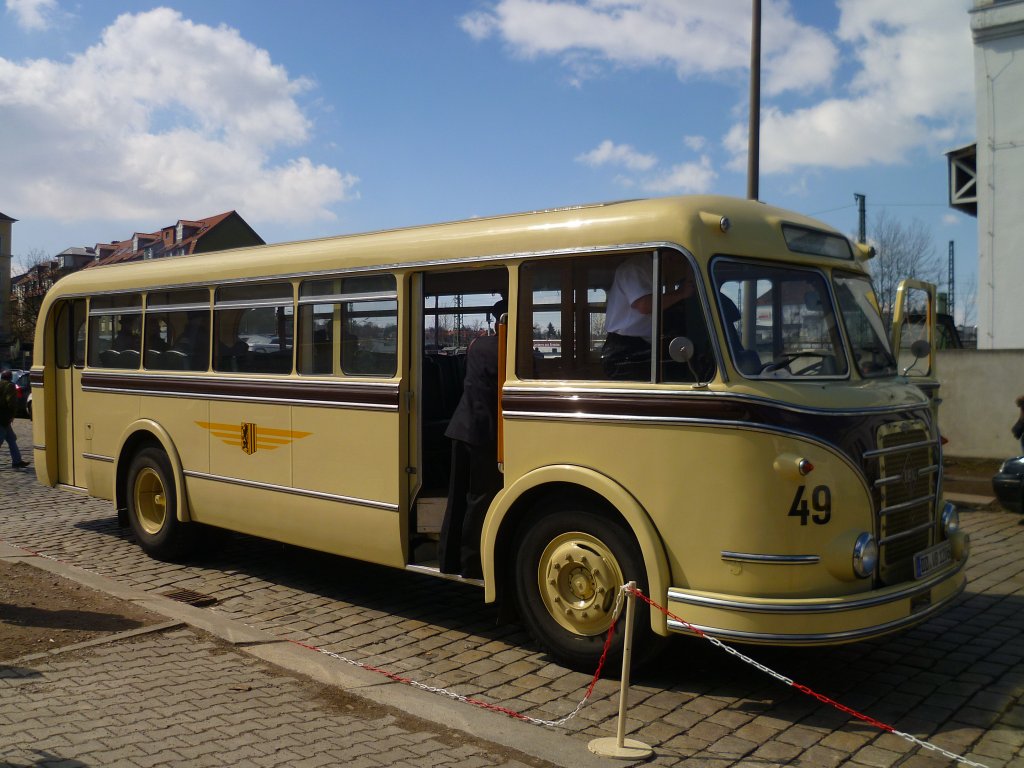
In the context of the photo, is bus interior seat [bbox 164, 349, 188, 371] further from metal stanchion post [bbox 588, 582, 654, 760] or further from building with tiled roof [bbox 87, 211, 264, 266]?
building with tiled roof [bbox 87, 211, 264, 266]

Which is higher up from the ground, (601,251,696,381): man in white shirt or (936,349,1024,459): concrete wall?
(601,251,696,381): man in white shirt

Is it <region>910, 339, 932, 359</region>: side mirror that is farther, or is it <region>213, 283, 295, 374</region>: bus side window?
<region>213, 283, 295, 374</region>: bus side window

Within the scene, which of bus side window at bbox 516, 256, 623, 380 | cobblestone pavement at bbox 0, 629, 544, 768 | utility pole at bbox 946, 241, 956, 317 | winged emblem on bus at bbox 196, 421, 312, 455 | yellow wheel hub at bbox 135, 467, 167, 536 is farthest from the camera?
utility pole at bbox 946, 241, 956, 317

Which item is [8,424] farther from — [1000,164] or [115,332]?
[1000,164]

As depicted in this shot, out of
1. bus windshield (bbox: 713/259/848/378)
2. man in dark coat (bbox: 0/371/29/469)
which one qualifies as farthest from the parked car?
man in dark coat (bbox: 0/371/29/469)

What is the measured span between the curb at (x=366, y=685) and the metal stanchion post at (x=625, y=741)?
4cm

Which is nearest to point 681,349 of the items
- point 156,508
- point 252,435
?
point 252,435

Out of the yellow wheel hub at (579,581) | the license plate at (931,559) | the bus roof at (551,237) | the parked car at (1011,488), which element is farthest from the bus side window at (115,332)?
the parked car at (1011,488)

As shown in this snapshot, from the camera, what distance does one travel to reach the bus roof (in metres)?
5.55

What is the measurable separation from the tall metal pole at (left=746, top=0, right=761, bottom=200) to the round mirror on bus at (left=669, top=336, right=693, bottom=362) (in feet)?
24.8

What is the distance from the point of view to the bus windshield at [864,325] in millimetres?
5992

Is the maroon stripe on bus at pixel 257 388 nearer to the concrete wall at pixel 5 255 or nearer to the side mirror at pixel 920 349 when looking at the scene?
the side mirror at pixel 920 349

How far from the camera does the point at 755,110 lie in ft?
41.3

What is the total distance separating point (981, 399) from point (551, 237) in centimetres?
1220
